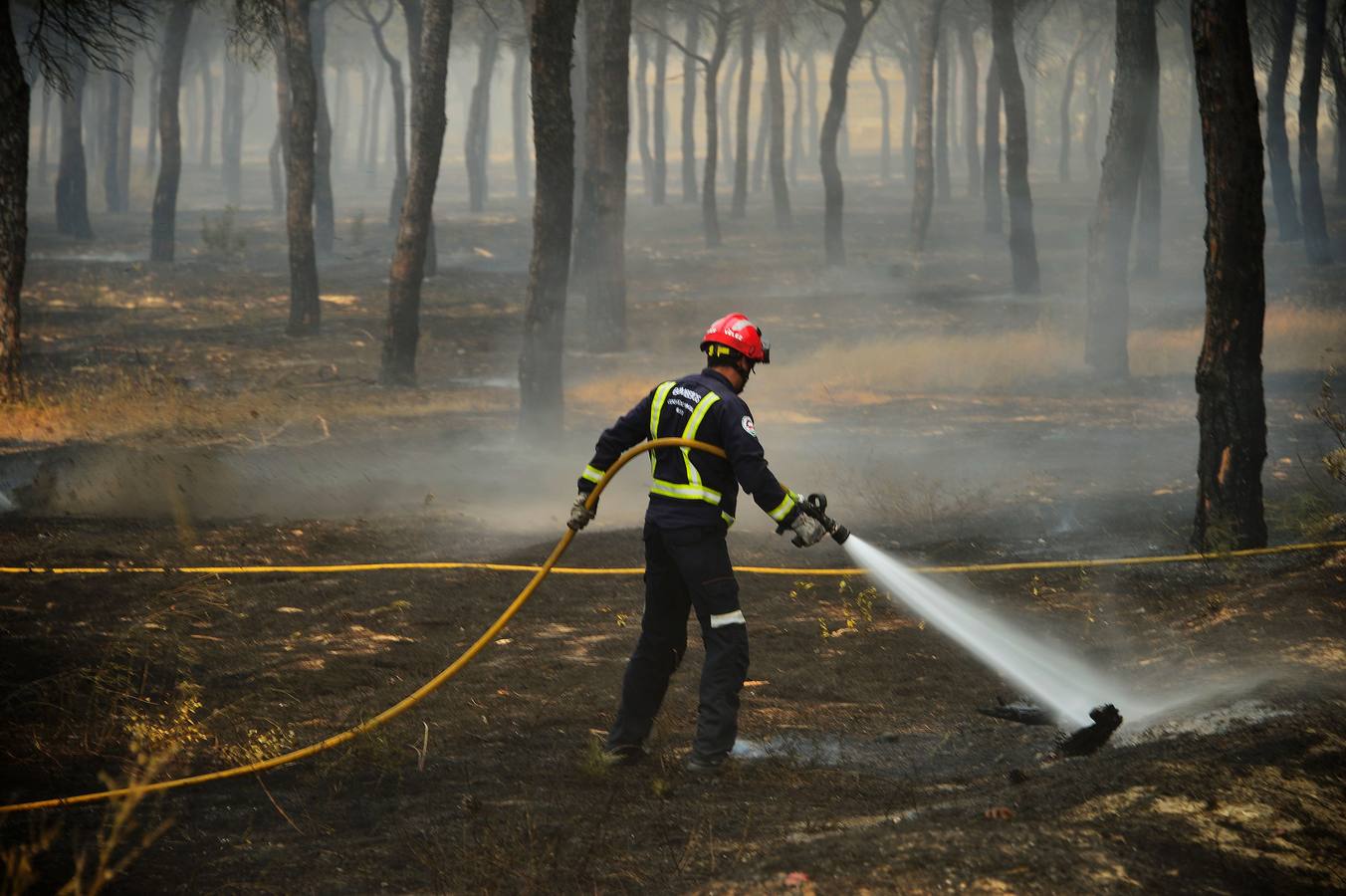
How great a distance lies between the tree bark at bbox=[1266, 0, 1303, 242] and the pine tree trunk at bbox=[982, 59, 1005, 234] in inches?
245

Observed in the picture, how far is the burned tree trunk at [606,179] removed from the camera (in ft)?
60.0

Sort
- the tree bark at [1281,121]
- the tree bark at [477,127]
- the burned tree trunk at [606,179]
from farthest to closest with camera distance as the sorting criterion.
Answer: the tree bark at [477,127]
the tree bark at [1281,121]
the burned tree trunk at [606,179]

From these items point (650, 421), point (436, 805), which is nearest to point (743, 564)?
point (650, 421)

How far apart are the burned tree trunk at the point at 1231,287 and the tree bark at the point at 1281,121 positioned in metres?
18.3

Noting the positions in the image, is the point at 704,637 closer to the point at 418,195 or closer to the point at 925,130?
the point at 418,195

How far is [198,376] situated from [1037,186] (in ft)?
112

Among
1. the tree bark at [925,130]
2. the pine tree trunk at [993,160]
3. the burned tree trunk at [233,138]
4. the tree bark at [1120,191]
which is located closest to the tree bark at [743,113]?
the tree bark at [925,130]

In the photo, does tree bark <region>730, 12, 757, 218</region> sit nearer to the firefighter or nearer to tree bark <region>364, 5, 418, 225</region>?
tree bark <region>364, 5, 418, 225</region>

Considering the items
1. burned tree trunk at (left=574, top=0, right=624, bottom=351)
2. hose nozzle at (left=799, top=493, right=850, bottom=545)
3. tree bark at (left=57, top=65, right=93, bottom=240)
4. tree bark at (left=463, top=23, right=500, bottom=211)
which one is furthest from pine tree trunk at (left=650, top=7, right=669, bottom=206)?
hose nozzle at (left=799, top=493, right=850, bottom=545)

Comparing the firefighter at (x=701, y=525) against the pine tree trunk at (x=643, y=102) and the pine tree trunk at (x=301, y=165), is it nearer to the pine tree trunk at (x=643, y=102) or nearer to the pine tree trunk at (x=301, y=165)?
the pine tree trunk at (x=301, y=165)

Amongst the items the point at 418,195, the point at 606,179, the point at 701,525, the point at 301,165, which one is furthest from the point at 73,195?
the point at 701,525

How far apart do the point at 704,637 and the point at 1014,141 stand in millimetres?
19788

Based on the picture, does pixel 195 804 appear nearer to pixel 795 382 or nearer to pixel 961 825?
pixel 961 825

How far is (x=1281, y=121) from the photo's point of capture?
89.5 ft
